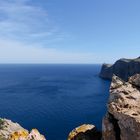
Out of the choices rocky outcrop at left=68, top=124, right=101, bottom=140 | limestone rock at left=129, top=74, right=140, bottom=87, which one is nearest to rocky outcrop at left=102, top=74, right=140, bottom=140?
limestone rock at left=129, top=74, right=140, bottom=87

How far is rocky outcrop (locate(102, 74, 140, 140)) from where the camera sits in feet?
85.5

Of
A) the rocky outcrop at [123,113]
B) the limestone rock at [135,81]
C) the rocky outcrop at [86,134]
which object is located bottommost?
the rocky outcrop at [86,134]

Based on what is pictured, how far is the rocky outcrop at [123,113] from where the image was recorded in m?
26.1

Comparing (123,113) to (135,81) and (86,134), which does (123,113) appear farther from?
(86,134)

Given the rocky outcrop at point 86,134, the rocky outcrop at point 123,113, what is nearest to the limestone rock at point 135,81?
the rocky outcrop at point 123,113

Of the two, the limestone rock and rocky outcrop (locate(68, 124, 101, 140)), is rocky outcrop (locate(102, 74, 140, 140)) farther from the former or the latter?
rocky outcrop (locate(68, 124, 101, 140))

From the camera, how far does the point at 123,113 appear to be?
88.9 feet

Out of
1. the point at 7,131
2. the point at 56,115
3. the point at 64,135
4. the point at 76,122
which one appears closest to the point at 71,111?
the point at 56,115

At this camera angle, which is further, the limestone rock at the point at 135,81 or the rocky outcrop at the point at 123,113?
the limestone rock at the point at 135,81

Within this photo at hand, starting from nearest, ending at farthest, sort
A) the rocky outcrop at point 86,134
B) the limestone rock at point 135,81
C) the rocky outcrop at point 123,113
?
the rocky outcrop at point 123,113
the rocky outcrop at point 86,134
the limestone rock at point 135,81

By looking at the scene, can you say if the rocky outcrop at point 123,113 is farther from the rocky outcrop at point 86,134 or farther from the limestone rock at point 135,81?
the rocky outcrop at point 86,134

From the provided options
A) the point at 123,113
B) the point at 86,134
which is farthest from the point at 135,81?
the point at 86,134

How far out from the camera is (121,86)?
31422 millimetres

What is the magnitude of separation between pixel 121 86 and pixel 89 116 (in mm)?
108248
